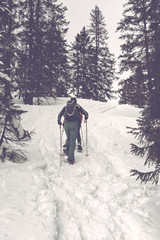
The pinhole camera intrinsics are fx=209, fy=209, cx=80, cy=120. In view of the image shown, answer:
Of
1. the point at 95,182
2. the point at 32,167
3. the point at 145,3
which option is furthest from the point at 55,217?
the point at 145,3

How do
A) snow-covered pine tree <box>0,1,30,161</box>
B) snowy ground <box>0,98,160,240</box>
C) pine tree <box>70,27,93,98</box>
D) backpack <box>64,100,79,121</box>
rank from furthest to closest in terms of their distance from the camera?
pine tree <box>70,27,93,98</box>, backpack <box>64,100,79,121</box>, snow-covered pine tree <box>0,1,30,161</box>, snowy ground <box>0,98,160,240</box>

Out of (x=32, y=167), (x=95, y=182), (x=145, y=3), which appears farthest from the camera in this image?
(x=145, y=3)

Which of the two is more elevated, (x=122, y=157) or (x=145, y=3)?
(x=145, y=3)

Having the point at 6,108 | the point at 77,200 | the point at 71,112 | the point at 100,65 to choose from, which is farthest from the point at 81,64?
the point at 77,200

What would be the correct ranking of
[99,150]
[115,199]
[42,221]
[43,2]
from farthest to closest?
[43,2] < [99,150] < [115,199] < [42,221]

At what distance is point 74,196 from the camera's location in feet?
15.9

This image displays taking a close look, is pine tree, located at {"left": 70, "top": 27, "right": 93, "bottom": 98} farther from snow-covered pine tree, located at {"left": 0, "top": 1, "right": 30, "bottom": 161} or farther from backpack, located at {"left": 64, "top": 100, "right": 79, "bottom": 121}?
snow-covered pine tree, located at {"left": 0, "top": 1, "right": 30, "bottom": 161}

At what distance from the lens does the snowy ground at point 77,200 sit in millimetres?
3473

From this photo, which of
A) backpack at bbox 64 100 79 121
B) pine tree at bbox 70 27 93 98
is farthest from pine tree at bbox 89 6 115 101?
backpack at bbox 64 100 79 121

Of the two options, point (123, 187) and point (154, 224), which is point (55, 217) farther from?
point (123, 187)

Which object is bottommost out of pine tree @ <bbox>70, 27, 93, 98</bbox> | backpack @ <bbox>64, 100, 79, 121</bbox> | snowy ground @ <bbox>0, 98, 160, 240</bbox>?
snowy ground @ <bbox>0, 98, 160, 240</bbox>

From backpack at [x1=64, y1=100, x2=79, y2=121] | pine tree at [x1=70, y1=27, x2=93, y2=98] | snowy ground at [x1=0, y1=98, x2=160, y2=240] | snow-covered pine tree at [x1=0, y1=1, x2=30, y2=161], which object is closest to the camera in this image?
snowy ground at [x1=0, y1=98, x2=160, y2=240]

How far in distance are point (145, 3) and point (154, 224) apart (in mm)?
16515

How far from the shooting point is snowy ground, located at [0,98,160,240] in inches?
137
